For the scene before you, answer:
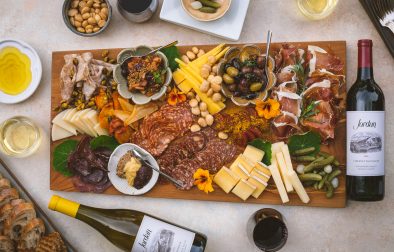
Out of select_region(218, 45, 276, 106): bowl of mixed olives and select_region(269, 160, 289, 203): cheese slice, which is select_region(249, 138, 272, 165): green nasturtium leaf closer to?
select_region(269, 160, 289, 203): cheese slice

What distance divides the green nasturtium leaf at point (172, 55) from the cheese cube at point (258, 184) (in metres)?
0.49

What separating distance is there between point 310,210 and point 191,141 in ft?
1.61

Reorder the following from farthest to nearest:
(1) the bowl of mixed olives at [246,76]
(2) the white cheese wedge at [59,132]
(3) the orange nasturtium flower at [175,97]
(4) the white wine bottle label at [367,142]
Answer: (2) the white cheese wedge at [59,132] → (3) the orange nasturtium flower at [175,97] → (1) the bowl of mixed olives at [246,76] → (4) the white wine bottle label at [367,142]

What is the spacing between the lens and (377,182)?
1.57 m

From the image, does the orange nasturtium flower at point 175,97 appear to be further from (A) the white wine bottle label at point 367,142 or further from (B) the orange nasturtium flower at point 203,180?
(A) the white wine bottle label at point 367,142

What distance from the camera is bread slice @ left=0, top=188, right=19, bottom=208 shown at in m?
1.83

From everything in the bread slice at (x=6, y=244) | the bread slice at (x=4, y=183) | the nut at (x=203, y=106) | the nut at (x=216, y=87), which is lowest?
the bread slice at (x=6, y=244)

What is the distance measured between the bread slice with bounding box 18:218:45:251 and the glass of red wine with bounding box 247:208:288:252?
2.61 feet

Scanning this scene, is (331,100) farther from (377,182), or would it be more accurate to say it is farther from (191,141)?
(191,141)

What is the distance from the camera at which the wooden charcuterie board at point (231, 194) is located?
1.69 metres

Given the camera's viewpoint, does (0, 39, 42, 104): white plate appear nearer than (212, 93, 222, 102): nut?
No

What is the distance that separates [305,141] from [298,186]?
157 mm

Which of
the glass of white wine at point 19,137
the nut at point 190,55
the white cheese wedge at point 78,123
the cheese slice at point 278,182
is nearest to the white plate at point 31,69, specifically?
the glass of white wine at point 19,137

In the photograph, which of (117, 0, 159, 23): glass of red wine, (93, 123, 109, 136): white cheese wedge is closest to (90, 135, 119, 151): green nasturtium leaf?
(93, 123, 109, 136): white cheese wedge
